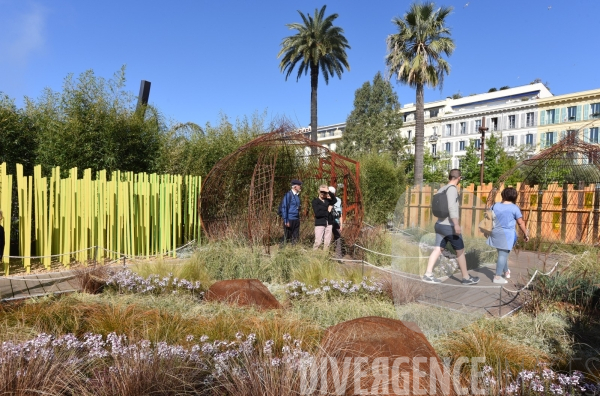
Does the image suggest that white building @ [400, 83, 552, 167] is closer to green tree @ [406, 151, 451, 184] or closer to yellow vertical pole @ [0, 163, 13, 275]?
green tree @ [406, 151, 451, 184]

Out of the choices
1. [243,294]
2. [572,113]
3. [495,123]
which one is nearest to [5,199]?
[243,294]

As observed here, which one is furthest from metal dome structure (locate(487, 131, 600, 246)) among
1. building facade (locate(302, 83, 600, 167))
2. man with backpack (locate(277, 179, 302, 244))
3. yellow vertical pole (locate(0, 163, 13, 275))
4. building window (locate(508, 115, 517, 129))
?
building window (locate(508, 115, 517, 129))

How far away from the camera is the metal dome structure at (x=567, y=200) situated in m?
10.5

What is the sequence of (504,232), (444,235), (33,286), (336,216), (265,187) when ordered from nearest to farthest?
(444,235) → (504,232) → (33,286) → (336,216) → (265,187)

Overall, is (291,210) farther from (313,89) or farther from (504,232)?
(313,89)

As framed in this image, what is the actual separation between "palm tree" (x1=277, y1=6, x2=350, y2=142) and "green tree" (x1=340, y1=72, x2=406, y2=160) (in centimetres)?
1676

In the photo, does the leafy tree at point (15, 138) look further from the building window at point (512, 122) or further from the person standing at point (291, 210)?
the building window at point (512, 122)

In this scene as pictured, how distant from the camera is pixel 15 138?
852 centimetres

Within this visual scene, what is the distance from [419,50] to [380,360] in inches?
779

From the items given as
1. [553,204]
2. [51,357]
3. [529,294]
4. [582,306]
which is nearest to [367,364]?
[51,357]

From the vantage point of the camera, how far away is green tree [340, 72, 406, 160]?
4028 cm

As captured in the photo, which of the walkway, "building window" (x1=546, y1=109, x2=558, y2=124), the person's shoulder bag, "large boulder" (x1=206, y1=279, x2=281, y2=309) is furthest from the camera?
"building window" (x1=546, y1=109, x2=558, y2=124)

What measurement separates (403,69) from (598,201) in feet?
37.4

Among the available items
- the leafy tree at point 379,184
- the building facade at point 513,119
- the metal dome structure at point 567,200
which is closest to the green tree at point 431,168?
the building facade at point 513,119
